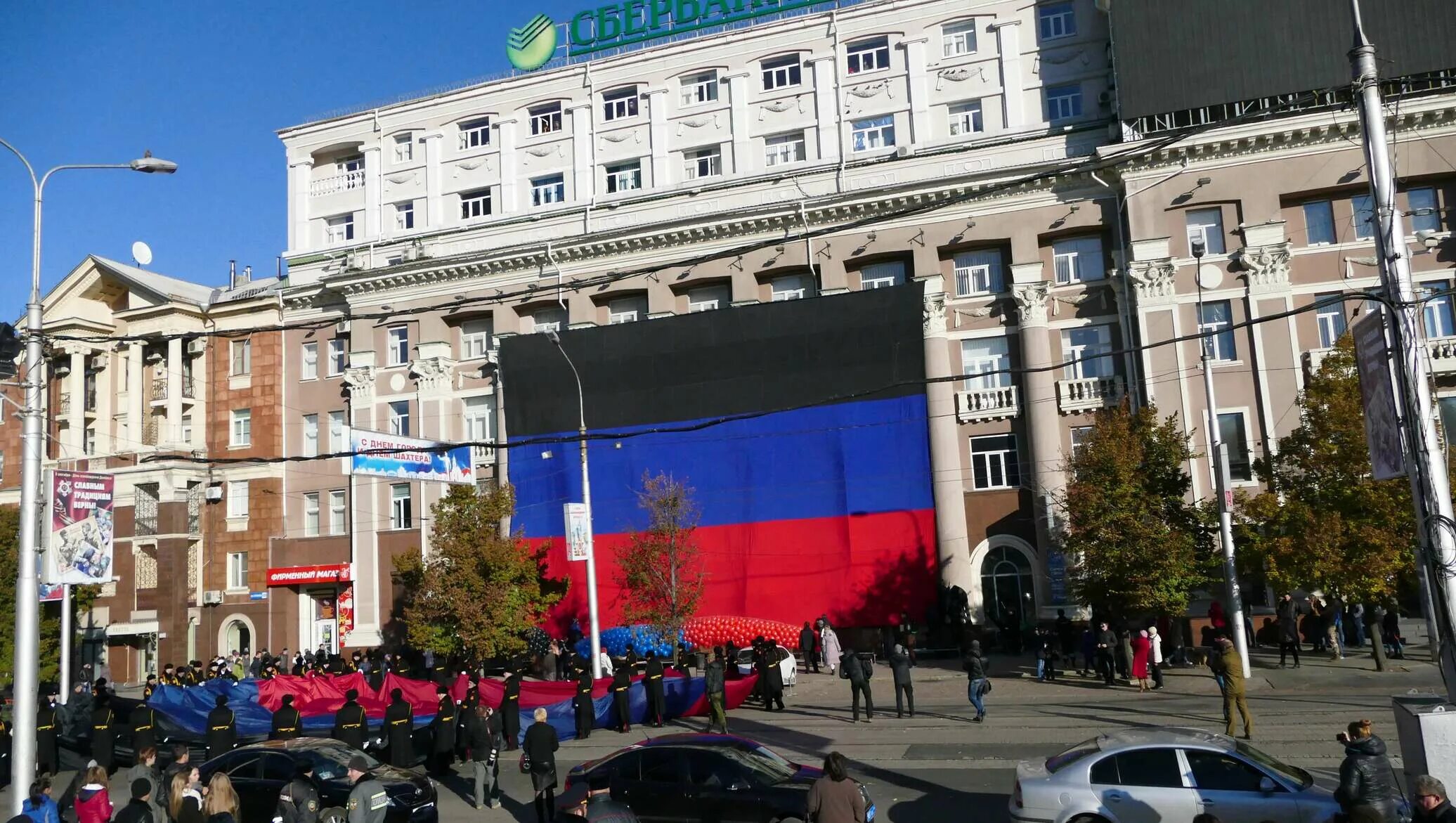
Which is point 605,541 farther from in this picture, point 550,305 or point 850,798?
point 850,798

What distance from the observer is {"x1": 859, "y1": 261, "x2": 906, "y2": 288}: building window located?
41.5 metres

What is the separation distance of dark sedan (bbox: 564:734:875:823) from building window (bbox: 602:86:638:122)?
36618 millimetres

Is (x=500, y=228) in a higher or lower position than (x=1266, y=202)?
higher

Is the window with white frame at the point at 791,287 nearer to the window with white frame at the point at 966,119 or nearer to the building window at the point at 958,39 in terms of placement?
the window with white frame at the point at 966,119

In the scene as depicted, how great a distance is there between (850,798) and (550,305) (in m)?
37.1

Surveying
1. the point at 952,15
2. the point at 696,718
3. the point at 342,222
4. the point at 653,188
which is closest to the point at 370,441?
the point at 696,718

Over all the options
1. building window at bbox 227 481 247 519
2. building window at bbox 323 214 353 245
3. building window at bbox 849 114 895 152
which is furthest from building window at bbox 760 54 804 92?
building window at bbox 227 481 247 519

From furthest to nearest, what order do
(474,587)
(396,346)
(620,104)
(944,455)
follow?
(396,346) → (620,104) → (944,455) → (474,587)

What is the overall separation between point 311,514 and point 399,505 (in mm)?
4787

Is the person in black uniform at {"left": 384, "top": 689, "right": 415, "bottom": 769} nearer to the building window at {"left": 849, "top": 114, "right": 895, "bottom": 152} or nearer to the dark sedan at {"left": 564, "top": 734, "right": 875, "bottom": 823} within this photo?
the dark sedan at {"left": 564, "top": 734, "right": 875, "bottom": 823}

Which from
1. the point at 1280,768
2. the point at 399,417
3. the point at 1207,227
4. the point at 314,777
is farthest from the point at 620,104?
the point at 1280,768

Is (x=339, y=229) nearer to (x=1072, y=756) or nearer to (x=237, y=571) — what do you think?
(x=237, y=571)

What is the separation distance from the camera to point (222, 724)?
1873 centimetres

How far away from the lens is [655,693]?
929 inches
